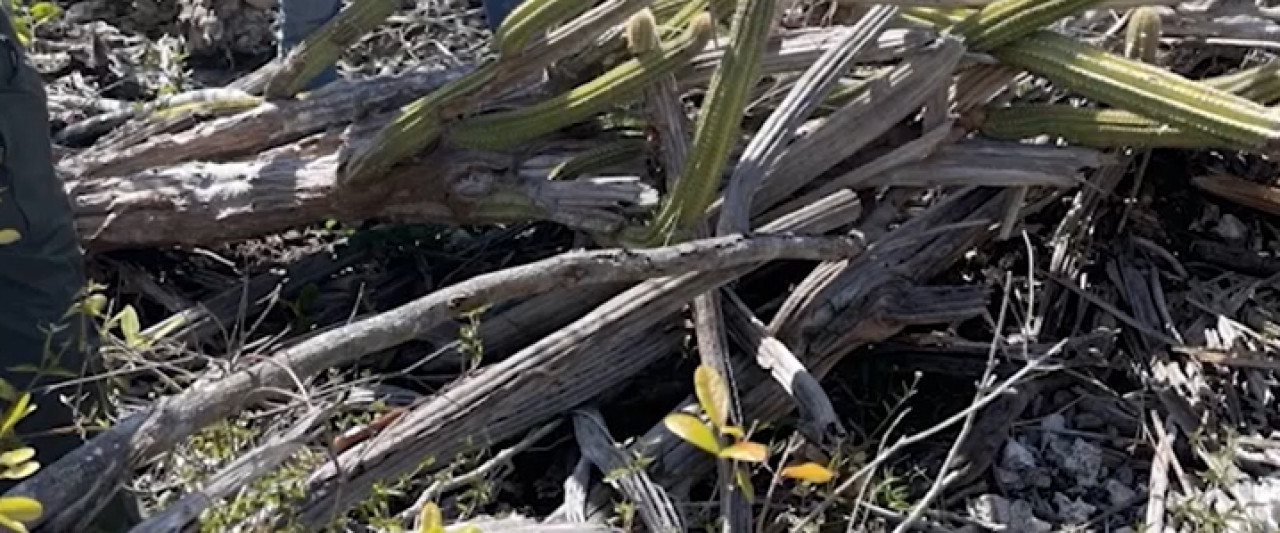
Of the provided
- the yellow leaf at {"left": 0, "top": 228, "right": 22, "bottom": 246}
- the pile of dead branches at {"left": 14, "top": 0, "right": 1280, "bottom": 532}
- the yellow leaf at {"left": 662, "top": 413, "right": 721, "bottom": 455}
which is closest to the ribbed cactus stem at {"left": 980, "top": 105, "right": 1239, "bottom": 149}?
the pile of dead branches at {"left": 14, "top": 0, "right": 1280, "bottom": 532}

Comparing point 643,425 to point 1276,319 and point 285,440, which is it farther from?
point 1276,319

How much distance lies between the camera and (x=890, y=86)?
2732mm

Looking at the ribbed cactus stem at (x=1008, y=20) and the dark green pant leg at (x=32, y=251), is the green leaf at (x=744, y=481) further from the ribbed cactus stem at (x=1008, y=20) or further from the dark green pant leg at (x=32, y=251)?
the ribbed cactus stem at (x=1008, y=20)

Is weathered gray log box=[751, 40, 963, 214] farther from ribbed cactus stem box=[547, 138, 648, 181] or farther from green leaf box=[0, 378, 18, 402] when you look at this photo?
green leaf box=[0, 378, 18, 402]

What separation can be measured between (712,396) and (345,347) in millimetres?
501

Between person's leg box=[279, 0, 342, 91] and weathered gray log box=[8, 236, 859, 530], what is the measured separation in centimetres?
106

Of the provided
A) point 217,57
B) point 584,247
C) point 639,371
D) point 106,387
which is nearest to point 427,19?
point 217,57

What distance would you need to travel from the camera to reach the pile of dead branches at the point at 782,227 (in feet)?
7.85

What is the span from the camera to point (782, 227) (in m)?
2.63

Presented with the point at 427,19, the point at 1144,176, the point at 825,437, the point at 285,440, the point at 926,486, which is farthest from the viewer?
the point at 427,19

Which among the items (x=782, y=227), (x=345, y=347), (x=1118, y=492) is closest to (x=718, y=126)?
(x=782, y=227)

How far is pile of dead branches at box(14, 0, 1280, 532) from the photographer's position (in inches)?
94.2

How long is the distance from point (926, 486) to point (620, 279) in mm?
611

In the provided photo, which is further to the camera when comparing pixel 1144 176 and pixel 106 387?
pixel 1144 176
